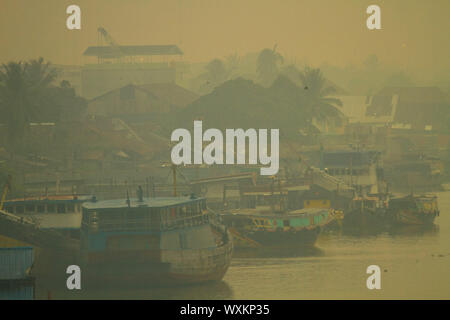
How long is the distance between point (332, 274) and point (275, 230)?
525cm

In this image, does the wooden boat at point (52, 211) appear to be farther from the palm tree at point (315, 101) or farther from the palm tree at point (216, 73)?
the palm tree at point (216, 73)

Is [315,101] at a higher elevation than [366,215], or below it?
higher

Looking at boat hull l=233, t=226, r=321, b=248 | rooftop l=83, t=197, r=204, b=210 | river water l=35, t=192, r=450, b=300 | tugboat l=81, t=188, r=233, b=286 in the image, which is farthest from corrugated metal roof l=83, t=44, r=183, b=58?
tugboat l=81, t=188, r=233, b=286

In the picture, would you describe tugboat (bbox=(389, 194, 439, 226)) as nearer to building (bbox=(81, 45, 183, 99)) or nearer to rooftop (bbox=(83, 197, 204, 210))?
rooftop (bbox=(83, 197, 204, 210))

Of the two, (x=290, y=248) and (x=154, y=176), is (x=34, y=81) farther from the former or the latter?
(x=290, y=248)

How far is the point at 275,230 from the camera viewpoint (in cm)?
3731

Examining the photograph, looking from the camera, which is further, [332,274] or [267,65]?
[267,65]

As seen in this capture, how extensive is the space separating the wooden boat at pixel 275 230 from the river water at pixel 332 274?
773 millimetres

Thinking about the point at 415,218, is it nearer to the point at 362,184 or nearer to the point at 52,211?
the point at 362,184

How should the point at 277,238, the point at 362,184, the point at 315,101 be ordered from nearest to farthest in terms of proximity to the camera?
the point at 277,238 → the point at 362,184 → the point at 315,101

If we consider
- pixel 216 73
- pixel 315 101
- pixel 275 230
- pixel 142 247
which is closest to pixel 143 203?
pixel 142 247

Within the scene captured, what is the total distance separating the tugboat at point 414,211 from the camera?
42.2 m
